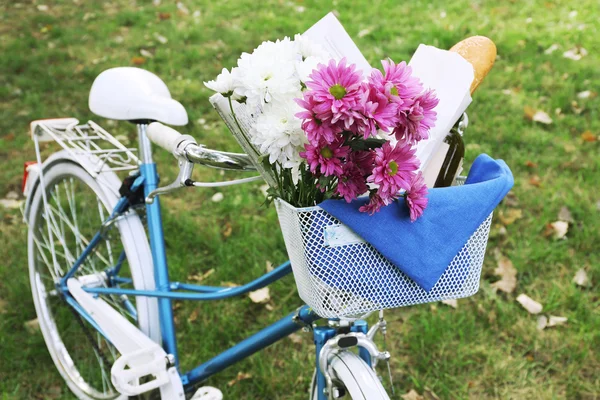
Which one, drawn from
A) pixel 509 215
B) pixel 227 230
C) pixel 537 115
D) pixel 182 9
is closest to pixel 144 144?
pixel 227 230

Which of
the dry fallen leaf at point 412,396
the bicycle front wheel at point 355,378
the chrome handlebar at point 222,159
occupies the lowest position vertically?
the dry fallen leaf at point 412,396

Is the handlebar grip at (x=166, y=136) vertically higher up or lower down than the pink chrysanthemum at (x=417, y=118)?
lower down

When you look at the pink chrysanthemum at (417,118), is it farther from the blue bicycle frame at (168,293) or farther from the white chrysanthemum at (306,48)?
the blue bicycle frame at (168,293)

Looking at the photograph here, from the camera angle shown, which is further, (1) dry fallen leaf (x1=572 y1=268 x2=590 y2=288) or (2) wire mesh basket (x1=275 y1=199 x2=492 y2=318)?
(1) dry fallen leaf (x1=572 y1=268 x2=590 y2=288)

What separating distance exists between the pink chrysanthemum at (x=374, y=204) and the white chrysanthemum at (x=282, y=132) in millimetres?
139

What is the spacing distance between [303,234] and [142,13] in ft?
17.5

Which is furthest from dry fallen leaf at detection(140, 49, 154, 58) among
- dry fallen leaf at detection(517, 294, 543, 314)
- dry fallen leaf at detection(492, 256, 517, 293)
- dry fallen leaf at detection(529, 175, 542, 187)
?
dry fallen leaf at detection(517, 294, 543, 314)

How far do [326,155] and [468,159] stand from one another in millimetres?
2734

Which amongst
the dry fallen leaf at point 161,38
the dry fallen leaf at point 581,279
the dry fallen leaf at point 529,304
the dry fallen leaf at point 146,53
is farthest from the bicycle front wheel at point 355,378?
the dry fallen leaf at point 161,38

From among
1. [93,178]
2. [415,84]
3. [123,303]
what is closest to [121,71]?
[93,178]

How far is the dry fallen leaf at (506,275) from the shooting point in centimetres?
277

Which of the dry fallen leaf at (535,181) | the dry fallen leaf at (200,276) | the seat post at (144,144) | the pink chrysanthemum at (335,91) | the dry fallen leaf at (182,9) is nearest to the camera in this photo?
the pink chrysanthemum at (335,91)

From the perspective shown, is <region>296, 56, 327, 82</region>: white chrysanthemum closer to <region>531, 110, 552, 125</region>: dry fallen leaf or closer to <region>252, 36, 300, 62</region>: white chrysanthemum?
<region>252, 36, 300, 62</region>: white chrysanthemum

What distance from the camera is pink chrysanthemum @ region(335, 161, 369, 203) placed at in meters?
1.00
